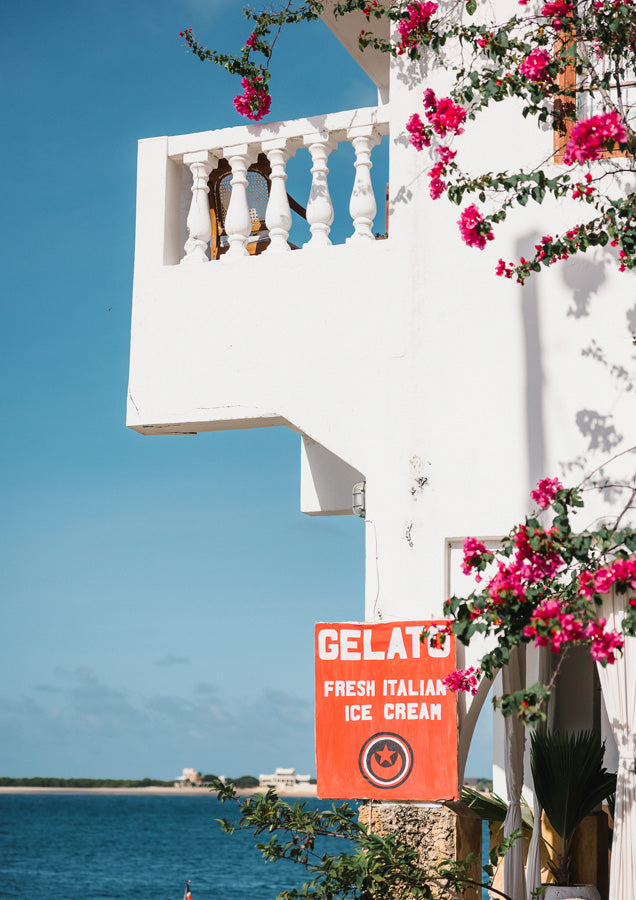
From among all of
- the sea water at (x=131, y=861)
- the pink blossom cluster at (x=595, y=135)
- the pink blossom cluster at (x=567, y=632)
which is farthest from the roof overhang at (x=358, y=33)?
the sea water at (x=131, y=861)

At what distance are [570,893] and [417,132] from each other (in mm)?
4297

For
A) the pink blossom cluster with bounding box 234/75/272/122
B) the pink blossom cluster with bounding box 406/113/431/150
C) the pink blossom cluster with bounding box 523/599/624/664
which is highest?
the pink blossom cluster with bounding box 234/75/272/122

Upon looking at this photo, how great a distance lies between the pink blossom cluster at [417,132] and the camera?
237 inches

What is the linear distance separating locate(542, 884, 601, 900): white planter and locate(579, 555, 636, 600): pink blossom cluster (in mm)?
2917

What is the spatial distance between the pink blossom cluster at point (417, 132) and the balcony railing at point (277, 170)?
2.59ft

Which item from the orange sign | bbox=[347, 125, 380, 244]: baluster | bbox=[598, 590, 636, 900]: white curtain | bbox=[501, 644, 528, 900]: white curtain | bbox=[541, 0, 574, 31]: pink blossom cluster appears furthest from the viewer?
bbox=[347, 125, 380, 244]: baluster

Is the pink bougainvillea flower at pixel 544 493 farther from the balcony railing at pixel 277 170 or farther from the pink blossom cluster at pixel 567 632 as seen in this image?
the balcony railing at pixel 277 170

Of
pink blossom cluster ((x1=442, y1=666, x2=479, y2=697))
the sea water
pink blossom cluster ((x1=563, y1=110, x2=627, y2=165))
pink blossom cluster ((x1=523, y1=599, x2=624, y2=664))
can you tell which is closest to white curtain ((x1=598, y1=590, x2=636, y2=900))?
pink blossom cluster ((x1=442, y1=666, x2=479, y2=697))

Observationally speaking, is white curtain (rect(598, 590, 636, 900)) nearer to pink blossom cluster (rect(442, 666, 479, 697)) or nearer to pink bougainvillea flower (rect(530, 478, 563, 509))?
pink blossom cluster (rect(442, 666, 479, 697))

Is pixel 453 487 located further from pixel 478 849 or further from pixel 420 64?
pixel 420 64

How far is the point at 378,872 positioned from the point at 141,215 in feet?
13.2

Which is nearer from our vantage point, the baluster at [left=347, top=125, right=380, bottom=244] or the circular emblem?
the circular emblem

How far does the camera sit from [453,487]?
638cm

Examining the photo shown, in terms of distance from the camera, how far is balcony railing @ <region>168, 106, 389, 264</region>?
6.97 m
